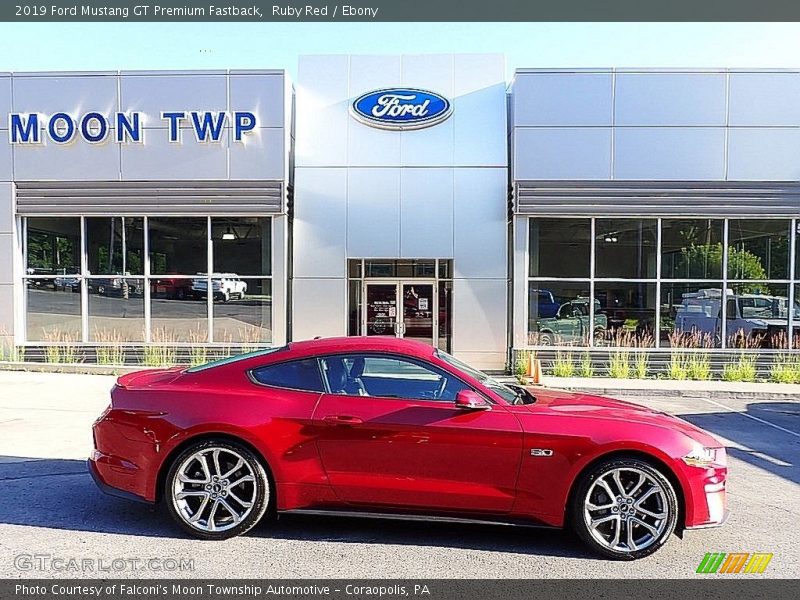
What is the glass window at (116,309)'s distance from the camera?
15.4 metres

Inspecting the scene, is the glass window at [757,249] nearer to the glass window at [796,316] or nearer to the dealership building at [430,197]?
the dealership building at [430,197]

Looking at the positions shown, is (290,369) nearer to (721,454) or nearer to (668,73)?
(721,454)

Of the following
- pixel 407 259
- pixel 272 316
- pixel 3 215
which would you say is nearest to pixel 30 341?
pixel 3 215

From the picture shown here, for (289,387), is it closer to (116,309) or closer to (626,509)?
(626,509)

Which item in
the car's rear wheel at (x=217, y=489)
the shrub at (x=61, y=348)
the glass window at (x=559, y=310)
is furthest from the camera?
the glass window at (x=559, y=310)

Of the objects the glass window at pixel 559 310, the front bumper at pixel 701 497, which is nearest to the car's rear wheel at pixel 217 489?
the front bumper at pixel 701 497

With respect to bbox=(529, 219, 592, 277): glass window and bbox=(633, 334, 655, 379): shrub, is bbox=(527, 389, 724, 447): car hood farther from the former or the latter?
bbox=(529, 219, 592, 277): glass window

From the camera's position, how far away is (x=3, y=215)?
15336 millimetres

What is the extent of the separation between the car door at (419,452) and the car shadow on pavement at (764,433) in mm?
3933

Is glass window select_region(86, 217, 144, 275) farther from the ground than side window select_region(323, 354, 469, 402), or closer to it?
farther from the ground

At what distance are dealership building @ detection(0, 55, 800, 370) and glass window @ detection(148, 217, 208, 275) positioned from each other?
52mm

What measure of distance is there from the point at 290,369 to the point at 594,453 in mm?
2274

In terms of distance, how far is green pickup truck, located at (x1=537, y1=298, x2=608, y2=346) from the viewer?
1512 centimetres

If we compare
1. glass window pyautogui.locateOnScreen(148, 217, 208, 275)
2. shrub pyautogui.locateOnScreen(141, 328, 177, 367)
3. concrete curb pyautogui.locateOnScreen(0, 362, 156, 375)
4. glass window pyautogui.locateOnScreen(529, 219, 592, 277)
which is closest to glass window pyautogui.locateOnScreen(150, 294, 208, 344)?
shrub pyautogui.locateOnScreen(141, 328, 177, 367)
